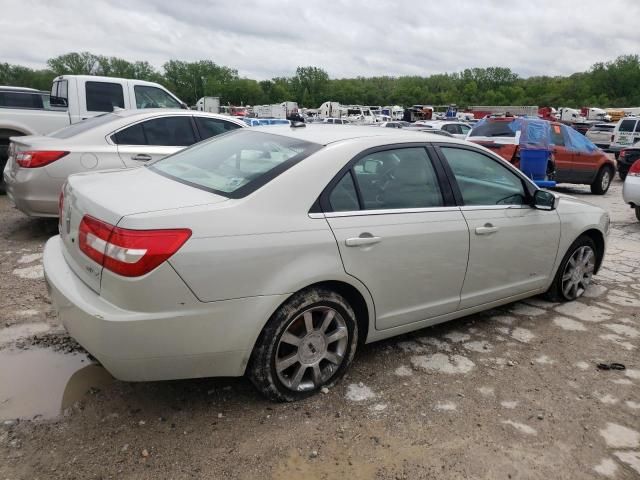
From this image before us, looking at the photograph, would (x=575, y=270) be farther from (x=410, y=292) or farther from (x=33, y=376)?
(x=33, y=376)

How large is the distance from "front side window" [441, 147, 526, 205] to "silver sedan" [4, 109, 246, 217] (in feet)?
10.2

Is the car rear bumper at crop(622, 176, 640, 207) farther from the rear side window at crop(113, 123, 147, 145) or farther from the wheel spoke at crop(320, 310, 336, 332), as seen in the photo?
the rear side window at crop(113, 123, 147, 145)

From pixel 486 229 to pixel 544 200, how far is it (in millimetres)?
728

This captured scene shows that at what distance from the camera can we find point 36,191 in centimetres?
542

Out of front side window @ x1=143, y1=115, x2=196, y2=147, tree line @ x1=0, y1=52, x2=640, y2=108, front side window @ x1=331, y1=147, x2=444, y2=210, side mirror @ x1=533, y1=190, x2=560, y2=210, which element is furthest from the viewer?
tree line @ x1=0, y1=52, x2=640, y2=108

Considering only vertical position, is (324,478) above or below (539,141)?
below

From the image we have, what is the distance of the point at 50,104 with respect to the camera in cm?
840

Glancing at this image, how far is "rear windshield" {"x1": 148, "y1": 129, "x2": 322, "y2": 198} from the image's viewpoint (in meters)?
2.74

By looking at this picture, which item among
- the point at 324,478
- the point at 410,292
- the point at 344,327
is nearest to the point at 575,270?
the point at 410,292

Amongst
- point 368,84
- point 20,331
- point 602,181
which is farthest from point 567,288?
point 368,84

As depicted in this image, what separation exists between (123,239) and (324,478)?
4.67ft

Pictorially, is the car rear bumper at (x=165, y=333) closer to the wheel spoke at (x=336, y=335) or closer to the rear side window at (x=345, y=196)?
the wheel spoke at (x=336, y=335)

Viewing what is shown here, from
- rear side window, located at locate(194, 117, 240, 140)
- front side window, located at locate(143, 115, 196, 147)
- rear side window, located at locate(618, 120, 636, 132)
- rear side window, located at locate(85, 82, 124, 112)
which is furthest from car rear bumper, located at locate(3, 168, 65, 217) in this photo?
rear side window, located at locate(618, 120, 636, 132)

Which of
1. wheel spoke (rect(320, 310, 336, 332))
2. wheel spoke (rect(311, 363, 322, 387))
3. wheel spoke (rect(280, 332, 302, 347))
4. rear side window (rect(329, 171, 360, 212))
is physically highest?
rear side window (rect(329, 171, 360, 212))
